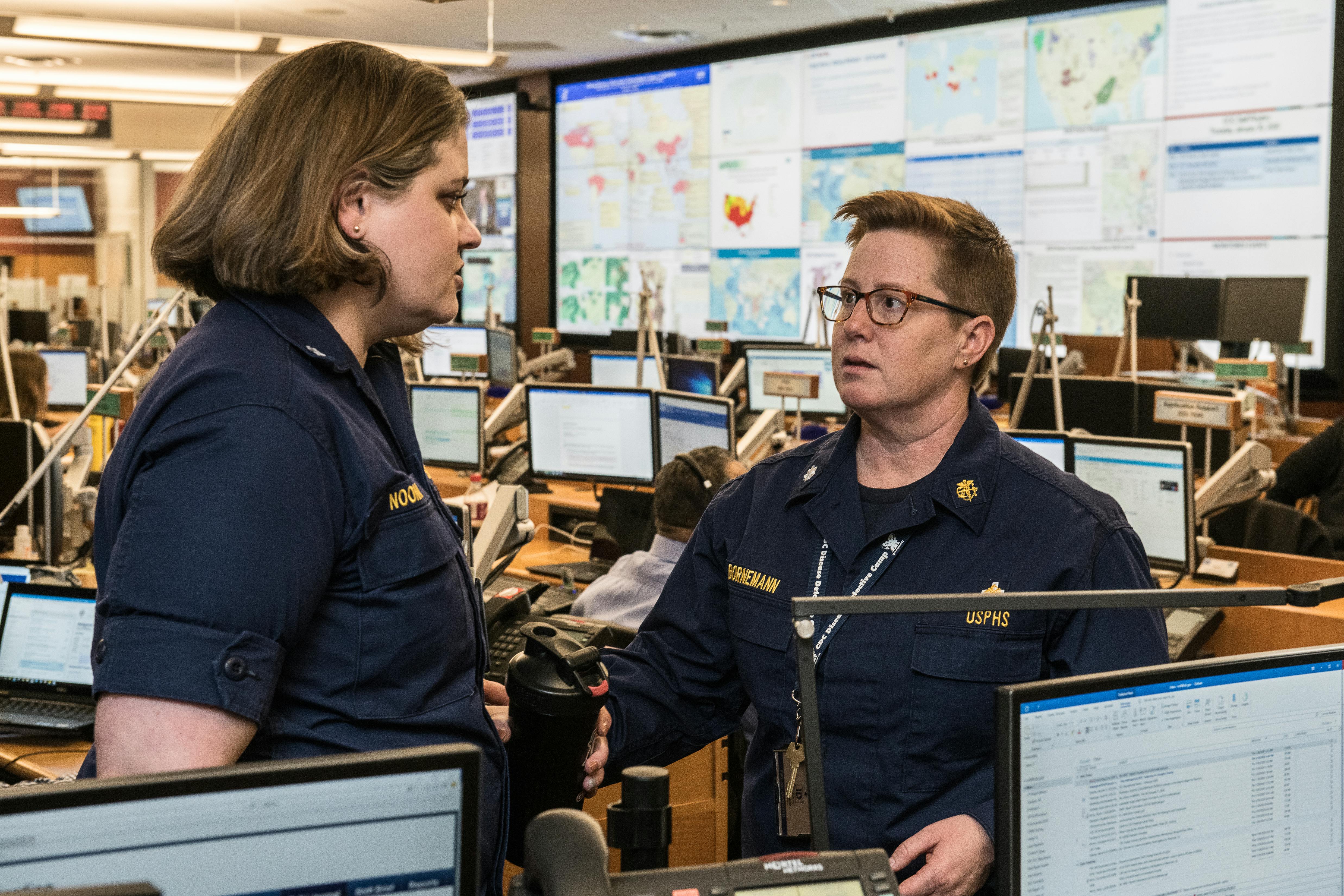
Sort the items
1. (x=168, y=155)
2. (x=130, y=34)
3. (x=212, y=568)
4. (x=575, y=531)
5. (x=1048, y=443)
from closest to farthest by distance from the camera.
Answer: (x=212, y=568) < (x=1048, y=443) < (x=575, y=531) < (x=130, y=34) < (x=168, y=155)

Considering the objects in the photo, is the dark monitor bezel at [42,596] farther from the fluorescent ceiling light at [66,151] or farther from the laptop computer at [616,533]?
the fluorescent ceiling light at [66,151]

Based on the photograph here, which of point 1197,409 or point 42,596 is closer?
point 42,596

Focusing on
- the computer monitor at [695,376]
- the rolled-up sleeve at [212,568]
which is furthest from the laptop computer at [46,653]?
the computer monitor at [695,376]

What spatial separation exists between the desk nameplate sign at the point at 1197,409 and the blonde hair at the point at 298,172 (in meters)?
2.95

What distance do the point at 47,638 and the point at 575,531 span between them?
213 centimetres

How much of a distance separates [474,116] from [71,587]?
10.5 meters

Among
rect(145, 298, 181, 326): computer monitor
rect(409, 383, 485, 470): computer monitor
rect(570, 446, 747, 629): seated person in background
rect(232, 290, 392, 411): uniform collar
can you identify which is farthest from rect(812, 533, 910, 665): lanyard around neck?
rect(145, 298, 181, 326): computer monitor

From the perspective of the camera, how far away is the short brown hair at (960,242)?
154 centimetres

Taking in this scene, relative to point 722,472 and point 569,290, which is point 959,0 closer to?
point 569,290

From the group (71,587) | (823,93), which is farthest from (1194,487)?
(823,93)

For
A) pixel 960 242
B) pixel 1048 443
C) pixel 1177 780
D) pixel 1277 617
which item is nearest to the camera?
pixel 1177 780

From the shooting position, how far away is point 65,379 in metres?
7.62

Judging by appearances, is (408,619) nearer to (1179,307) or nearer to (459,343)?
(1179,307)

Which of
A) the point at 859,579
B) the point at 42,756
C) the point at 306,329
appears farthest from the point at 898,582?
the point at 42,756
